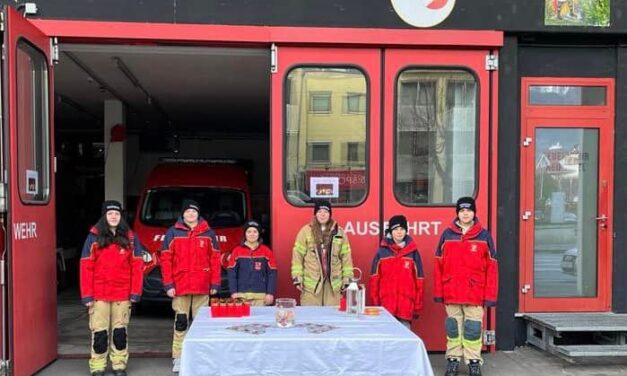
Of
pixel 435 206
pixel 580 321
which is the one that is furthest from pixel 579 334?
pixel 435 206

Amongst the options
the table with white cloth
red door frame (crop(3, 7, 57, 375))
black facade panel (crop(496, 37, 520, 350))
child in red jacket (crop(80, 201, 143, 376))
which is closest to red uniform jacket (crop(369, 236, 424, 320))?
black facade panel (crop(496, 37, 520, 350))

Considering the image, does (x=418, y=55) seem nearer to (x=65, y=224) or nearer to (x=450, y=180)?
(x=450, y=180)

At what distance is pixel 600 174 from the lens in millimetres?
6473

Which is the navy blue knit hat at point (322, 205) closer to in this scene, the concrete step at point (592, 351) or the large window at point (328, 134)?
the large window at point (328, 134)

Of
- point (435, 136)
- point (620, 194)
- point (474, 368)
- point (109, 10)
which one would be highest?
point (109, 10)

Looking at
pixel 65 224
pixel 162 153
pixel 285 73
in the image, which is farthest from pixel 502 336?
pixel 162 153

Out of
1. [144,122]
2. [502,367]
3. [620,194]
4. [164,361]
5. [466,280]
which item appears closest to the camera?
[466,280]

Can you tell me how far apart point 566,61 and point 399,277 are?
3008 mm

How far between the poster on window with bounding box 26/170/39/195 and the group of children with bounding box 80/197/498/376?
64cm

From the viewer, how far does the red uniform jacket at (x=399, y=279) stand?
5348mm

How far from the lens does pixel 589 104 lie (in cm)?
648

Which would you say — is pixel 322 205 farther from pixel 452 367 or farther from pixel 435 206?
pixel 452 367

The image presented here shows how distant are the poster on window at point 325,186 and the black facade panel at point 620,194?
2.92 metres

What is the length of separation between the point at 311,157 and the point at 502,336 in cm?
262
